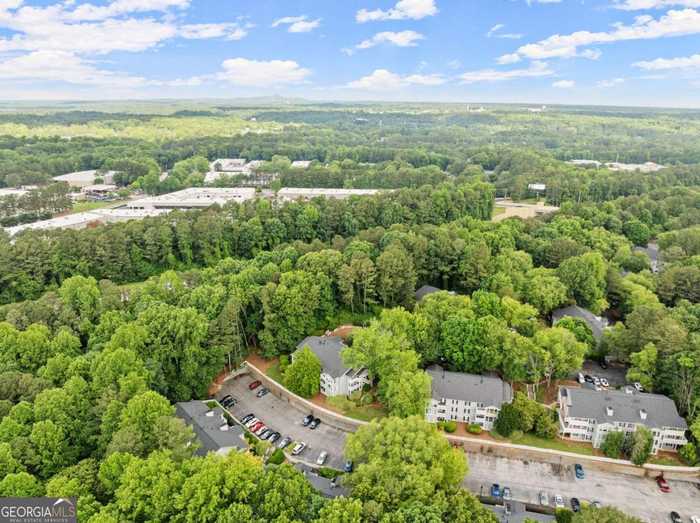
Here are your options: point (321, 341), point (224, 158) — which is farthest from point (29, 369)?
point (224, 158)

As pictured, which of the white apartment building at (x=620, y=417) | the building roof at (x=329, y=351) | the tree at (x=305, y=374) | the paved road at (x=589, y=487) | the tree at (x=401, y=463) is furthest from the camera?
the building roof at (x=329, y=351)

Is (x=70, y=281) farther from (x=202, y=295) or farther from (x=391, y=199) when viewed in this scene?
(x=391, y=199)

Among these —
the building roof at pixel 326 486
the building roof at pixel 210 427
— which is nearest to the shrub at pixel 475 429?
the building roof at pixel 326 486

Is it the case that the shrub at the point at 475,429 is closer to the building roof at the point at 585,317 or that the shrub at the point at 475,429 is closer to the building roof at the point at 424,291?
the building roof at the point at 585,317

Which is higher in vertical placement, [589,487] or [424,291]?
[424,291]

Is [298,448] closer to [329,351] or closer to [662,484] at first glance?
[329,351]

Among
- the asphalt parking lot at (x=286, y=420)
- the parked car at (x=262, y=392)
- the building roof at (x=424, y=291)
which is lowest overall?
the asphalt parking lot at (x=286, y=420)

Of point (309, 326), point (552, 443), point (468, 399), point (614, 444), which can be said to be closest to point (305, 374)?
point (309, 326)
